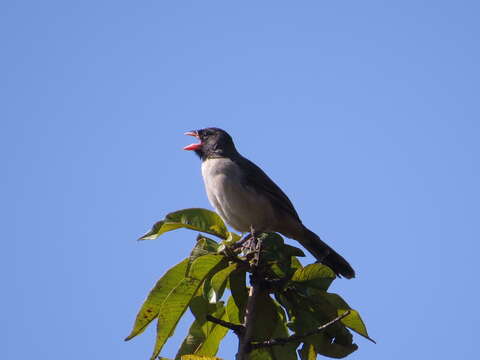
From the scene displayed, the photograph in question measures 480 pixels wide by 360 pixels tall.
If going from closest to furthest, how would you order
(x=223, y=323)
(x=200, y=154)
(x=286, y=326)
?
(x=223, y=323) < (x=286, y=326) < (x=200, y=154)

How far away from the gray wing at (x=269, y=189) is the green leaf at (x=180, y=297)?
10.6 feet

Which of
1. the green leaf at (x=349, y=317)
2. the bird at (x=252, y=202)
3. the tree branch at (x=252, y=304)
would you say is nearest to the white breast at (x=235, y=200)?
the bird at (x=252, y=202)

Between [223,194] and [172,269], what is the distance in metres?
3.07

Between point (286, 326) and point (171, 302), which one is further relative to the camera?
point (286, 326)

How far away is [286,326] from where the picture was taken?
3.93 metres

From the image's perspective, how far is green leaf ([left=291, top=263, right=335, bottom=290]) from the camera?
12.5 ft

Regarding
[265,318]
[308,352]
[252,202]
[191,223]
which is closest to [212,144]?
[252,202]

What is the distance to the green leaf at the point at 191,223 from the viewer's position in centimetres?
412

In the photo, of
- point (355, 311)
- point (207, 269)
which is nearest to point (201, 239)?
point (207, 269)

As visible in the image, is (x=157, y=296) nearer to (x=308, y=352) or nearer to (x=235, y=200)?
(x=308, y=352)

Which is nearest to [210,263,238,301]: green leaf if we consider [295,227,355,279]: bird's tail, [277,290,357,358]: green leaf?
[277,290,357,358]: green leaf

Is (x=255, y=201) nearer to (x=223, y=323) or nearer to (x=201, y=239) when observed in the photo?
(x=201, y=239)

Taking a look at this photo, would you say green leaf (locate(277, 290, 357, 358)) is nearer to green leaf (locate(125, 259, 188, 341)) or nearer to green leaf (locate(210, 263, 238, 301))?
green leaf (locate(210, 263, 238, 301))

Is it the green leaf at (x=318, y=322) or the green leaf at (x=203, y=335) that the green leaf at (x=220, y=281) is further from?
the green leaf at (x=318, y=322)
